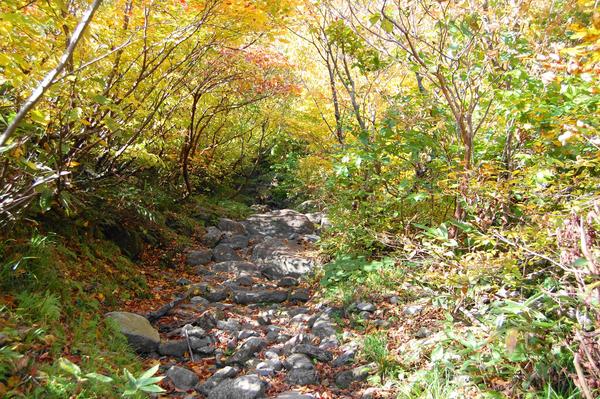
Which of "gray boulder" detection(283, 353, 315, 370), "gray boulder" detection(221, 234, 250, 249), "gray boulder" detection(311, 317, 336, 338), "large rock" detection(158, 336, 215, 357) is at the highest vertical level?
"gray boulder" detection(221, 234, 250, 249)

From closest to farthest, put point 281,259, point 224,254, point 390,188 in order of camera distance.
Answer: point 390,188
point 281,259
point 224,254

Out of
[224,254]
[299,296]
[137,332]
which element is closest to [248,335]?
[137,332]

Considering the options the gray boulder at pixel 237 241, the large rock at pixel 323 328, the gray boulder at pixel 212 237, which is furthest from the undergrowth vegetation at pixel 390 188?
the gray boulder at pixel 237 241

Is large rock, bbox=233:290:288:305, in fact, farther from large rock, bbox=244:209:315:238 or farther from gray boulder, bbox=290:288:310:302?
large rock, bbox=244:209:315:238

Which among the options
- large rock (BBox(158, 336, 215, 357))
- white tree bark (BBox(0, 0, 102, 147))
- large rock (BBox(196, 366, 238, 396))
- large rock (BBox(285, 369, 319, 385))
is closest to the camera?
white tree bark (BBox(0, 0, 102, 147))

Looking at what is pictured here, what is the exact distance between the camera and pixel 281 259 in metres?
8.02

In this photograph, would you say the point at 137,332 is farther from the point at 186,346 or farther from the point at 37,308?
the point at 37,308

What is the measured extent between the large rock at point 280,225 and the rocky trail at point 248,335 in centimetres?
260

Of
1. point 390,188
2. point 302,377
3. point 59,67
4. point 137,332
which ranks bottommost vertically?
point 302,377

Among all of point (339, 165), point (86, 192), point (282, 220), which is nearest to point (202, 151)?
point (282, 220)

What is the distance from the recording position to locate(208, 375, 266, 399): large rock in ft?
11.9

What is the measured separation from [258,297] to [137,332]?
215 centimetres

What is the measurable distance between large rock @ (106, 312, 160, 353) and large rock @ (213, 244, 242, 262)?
3675 mm

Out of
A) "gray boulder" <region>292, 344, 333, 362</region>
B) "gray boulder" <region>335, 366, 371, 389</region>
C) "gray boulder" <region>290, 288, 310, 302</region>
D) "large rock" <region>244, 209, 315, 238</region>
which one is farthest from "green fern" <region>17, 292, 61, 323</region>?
"large rock" <region>244, 209, 315, 238</region>
